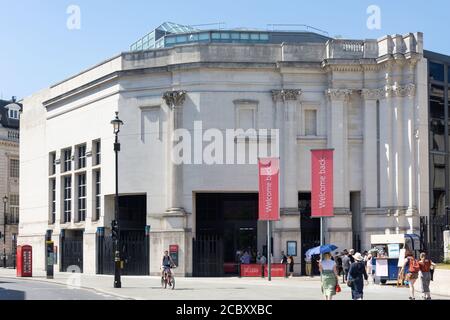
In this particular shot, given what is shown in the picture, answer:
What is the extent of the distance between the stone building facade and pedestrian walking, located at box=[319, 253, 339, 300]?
96.1 feet

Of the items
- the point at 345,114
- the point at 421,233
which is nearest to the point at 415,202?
the point at 421,233

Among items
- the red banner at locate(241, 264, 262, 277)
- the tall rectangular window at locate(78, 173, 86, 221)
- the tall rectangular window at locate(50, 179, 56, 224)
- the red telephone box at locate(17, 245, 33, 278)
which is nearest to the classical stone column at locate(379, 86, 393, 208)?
the red banner at locate(241, 264, 262, 277)

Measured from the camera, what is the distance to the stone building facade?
2057 inches

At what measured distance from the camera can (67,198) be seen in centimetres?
6250

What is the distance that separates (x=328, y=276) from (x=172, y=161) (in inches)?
1233

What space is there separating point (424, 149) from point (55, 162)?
2930 cm

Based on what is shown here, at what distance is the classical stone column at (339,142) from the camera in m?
52.8

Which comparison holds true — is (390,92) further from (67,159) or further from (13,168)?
(13,168)

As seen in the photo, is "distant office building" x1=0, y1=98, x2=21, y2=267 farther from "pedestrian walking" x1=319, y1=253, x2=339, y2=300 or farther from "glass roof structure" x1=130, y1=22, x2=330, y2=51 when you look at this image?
"pedestrian walking" x1=319, y1=253, x2=339, y2=300

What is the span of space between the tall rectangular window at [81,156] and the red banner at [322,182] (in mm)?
20505

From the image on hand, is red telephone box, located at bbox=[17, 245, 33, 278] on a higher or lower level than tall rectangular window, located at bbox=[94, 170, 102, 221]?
lower

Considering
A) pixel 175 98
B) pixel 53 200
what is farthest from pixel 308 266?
pixel 53 200

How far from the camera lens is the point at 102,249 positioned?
184 ft
